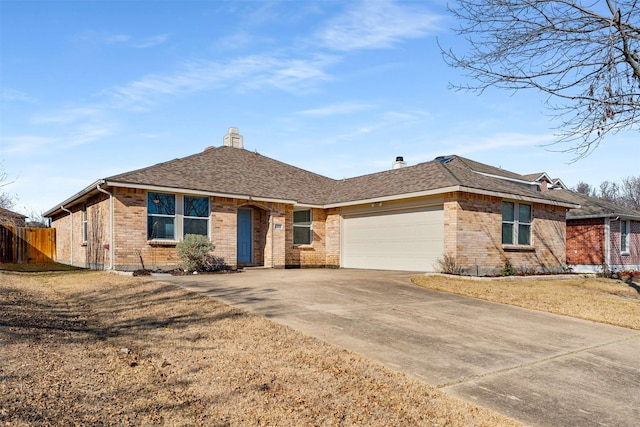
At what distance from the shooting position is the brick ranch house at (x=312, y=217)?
1426 cm

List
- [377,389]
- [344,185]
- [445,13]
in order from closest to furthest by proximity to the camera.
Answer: [377,389] < [445,13] < [344,185]

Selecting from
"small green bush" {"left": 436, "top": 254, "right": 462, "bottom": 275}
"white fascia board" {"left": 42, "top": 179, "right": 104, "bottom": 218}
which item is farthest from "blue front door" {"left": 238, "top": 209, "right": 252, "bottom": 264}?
"small green bush" {"left": 436, "top": 254, "right": 462, "bottom": 275}

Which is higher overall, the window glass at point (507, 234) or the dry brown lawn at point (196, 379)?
the window glass at point (507, 234)

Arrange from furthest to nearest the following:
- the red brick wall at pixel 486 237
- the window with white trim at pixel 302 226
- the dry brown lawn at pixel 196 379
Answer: the window with white trim at pixel 302 226
the red brick wall at pixel 486 237
the dry brown lawn at pixel 196 379

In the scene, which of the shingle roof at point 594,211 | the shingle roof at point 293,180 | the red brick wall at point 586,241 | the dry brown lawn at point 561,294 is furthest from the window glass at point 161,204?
the red brick wall at point 586,241

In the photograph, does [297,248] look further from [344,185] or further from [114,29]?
[114,29]

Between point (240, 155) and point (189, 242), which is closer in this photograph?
point (189, 242)

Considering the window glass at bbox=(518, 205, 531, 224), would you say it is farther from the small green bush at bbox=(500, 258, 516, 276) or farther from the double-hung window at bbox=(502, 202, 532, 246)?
the small green bush at bbox=(500, 258, 516, 276)

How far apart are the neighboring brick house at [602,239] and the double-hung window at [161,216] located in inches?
747

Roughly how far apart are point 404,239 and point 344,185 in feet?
18.7

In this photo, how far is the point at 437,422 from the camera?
3.57 metres

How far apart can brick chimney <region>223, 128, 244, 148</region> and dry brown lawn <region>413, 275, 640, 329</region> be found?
12640 mm

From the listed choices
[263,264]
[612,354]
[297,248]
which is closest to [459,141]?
[297,248]

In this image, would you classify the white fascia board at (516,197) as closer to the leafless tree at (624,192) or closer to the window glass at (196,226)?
the window glass at (196,226)
